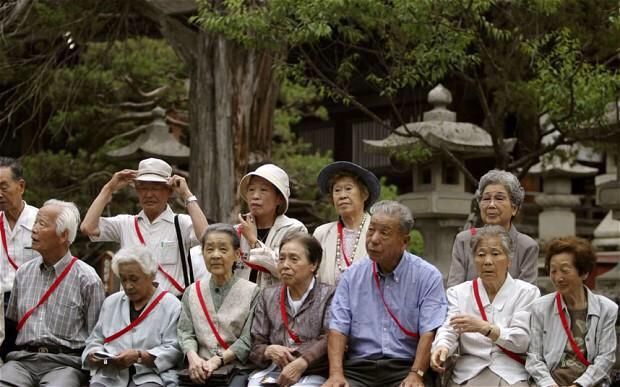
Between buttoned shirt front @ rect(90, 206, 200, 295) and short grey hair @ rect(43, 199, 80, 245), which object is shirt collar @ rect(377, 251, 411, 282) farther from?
short grey hair @ rect(43, 199, 80, 245)

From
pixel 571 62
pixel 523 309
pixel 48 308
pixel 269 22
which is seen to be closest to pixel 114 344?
pixel 48 308

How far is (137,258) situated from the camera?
599 centimetres

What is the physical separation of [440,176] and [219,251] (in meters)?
7.31

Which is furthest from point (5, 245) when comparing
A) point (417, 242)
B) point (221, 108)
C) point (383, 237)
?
point (417, 242)

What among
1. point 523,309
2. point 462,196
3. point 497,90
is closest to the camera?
point 523,309

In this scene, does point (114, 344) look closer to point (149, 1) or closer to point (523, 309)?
point (523, 309)

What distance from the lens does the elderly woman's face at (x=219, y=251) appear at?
5.97m

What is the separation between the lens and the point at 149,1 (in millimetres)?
11930

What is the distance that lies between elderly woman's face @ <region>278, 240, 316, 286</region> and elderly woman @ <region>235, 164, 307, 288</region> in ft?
1.19

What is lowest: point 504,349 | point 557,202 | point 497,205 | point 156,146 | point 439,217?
point 504,349

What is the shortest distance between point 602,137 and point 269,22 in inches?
131

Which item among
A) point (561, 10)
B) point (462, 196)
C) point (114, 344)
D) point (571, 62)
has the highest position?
point (561, 10)

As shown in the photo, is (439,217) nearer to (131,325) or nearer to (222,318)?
(222,318)

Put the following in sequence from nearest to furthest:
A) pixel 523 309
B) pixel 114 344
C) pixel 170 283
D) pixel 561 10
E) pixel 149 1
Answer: pixel 523 309 → pixel 114 344 → pixel 170 283 → pixel 561 10 → pixel 149 1
